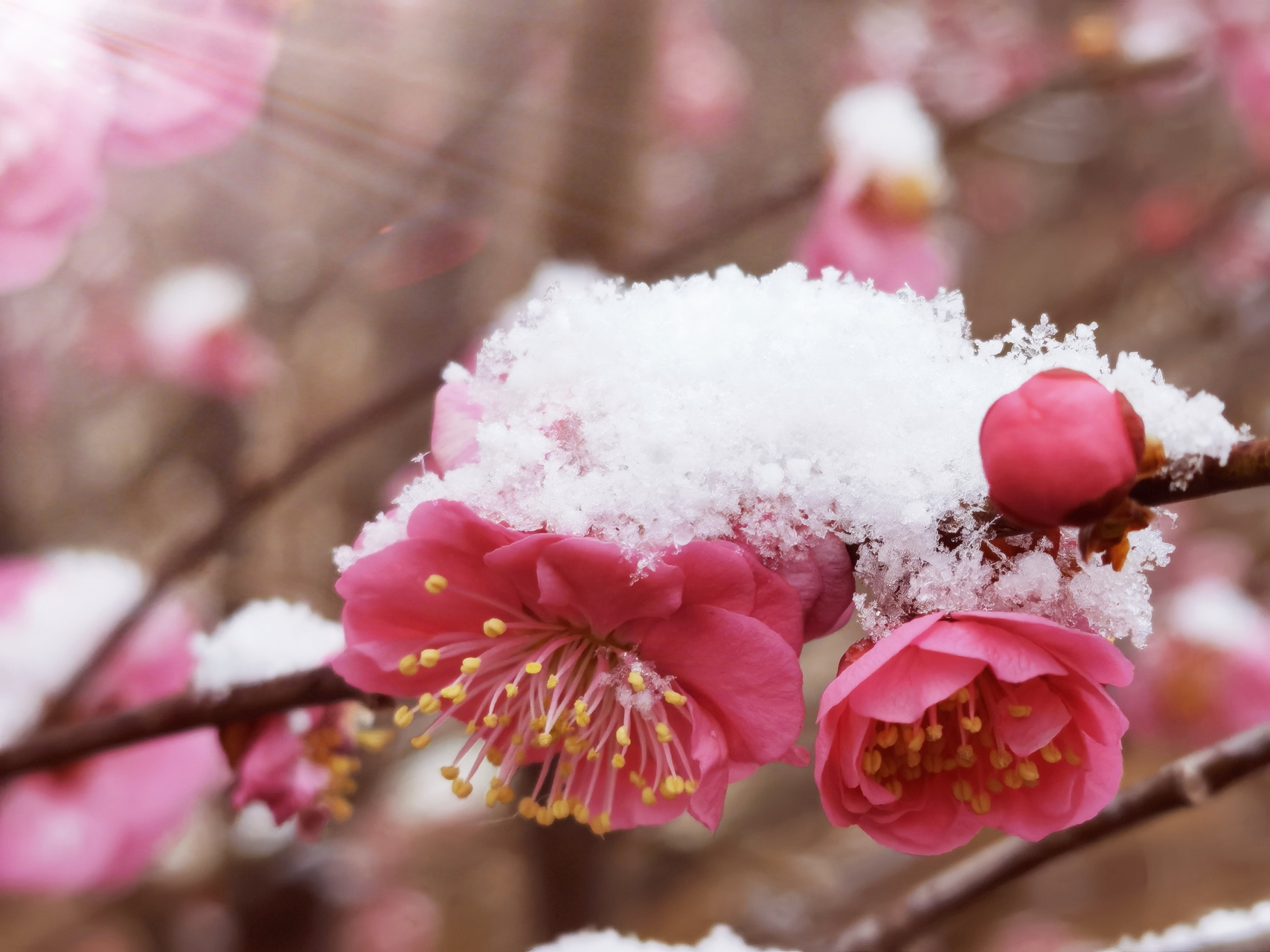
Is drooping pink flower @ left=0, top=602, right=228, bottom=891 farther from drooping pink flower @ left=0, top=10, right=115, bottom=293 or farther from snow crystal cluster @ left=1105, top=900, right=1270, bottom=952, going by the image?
snow crystal cluster @ left=1105, top=900, right=1270, bottom=952

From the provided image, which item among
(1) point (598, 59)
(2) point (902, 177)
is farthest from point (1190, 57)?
(1) point (598, 59)

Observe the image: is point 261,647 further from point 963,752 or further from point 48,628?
point 48,628

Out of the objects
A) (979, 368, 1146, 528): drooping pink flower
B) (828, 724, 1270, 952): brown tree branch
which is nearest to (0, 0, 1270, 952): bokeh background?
(828, 724, 1270, 952): brown tree branch

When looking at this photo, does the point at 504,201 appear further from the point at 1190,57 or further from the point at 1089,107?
the point at 1089,107

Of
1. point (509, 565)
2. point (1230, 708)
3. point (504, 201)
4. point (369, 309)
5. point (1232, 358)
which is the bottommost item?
point (1230, 708)

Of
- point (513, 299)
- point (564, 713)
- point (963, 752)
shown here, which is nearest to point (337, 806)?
point (564, 713)

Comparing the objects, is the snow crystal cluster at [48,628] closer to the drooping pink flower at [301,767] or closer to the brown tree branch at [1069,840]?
the drooping pink flower at [301,767]
